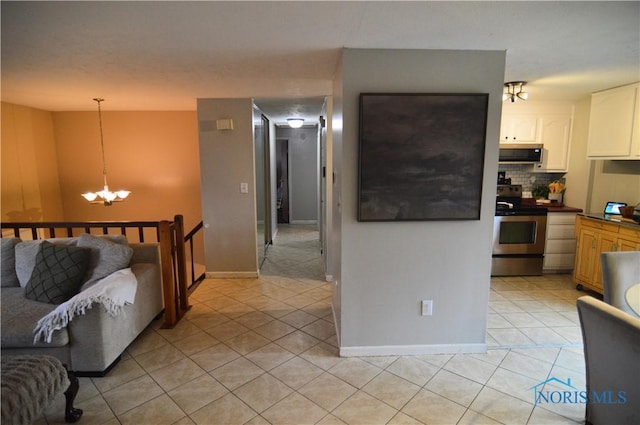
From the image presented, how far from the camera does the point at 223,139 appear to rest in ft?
14.1

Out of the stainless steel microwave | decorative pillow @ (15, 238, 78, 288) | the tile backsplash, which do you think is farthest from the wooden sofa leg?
the tile backsplash

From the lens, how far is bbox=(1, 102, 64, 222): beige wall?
171 inches

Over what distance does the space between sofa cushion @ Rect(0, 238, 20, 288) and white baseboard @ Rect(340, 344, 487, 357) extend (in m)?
2.93

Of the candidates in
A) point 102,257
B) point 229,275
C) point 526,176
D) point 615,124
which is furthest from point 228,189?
point 615,124

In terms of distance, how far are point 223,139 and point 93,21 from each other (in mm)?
2449

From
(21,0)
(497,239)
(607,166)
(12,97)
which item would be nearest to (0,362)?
(21,0)

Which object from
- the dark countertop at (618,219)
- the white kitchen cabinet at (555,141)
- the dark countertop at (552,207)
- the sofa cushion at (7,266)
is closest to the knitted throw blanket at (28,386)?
the sofa cushion at (7,266)

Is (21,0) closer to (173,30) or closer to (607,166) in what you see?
(173,30)

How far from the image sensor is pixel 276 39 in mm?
2145

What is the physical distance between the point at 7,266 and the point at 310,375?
2829 millimetres

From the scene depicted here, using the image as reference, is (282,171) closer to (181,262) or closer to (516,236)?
(181,262)

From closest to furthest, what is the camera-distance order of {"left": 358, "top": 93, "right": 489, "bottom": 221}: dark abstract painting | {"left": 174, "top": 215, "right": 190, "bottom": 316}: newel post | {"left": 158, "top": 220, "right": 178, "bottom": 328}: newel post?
{"left": 358, "top": 93, "right": 489, "bottom": 221}: dark abstract painting
{"left": 158, "top": 220, "right": 178, "bottom": 328}: newel post
{"left": 174, "top": 215, "right": 190, "bottom": 316}: newel post

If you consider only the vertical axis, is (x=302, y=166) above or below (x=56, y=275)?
above

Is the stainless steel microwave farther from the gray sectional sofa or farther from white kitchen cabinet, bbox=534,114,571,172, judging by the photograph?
the gray sectional sofa
